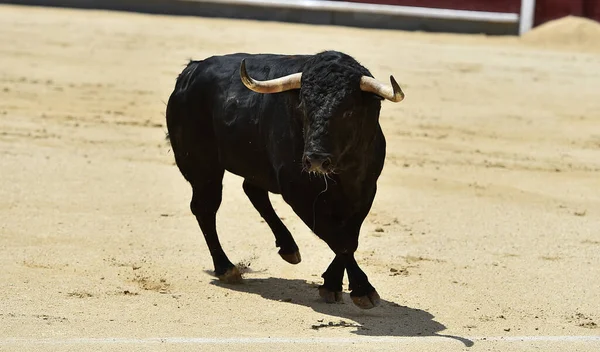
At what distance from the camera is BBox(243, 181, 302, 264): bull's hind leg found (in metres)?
6.09

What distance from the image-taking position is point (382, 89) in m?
5.00

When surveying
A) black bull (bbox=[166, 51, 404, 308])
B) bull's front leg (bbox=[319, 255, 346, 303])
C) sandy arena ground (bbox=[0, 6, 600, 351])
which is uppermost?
black bull (bbox=[166, 51, 404, 308])

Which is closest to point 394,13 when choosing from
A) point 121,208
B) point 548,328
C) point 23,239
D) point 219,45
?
point 219,45

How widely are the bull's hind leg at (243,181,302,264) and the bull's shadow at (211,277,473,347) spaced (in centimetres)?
12

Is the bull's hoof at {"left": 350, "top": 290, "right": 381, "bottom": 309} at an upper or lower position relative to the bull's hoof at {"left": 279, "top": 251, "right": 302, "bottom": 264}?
upper

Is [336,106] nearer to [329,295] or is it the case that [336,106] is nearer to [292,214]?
[329,295]

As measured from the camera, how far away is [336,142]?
4.98 m

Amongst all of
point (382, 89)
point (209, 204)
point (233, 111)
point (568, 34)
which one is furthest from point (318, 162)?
point (568, 34)

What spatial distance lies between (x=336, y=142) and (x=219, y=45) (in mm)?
8501

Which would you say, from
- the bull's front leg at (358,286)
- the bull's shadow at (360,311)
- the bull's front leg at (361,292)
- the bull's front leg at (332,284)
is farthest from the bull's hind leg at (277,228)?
the bull's front leg at (361,292)

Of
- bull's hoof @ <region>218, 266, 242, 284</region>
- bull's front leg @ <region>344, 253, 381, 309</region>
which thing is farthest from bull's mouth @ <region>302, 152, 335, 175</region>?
bull's hoof @ <region>218, 266, 242, 284</region>

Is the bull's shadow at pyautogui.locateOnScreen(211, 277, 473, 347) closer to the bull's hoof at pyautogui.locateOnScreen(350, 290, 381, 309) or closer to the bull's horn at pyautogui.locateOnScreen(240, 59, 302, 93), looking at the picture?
the bull's hoof at pyautogui.locateOnScreen(350, 290, 381, 309)

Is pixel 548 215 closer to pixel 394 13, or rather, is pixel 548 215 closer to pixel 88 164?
pixel 88 164

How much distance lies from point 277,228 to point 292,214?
1412mm
